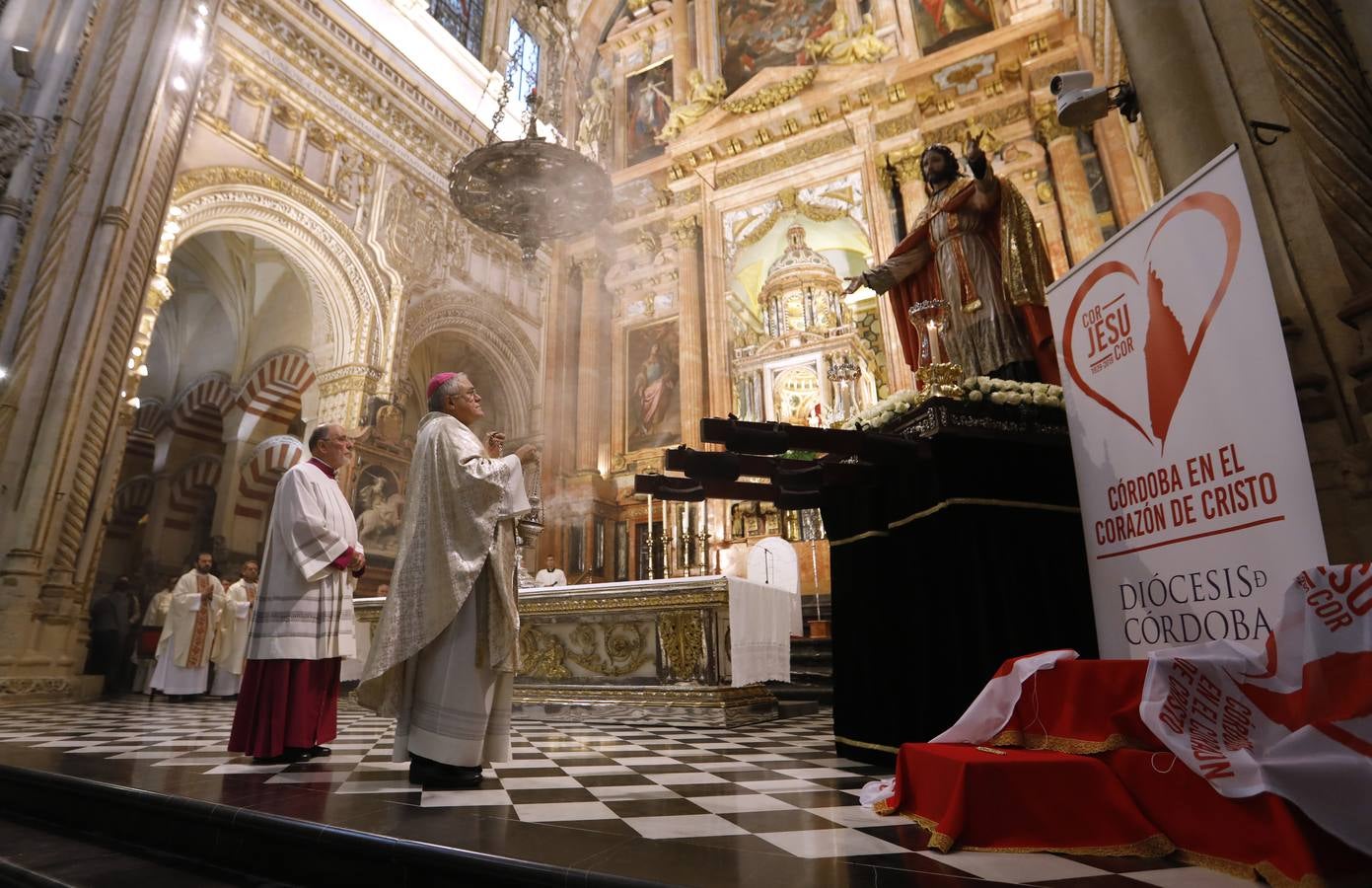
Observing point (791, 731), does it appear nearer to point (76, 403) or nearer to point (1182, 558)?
point (1182, 558)

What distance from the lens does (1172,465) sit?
2057mm

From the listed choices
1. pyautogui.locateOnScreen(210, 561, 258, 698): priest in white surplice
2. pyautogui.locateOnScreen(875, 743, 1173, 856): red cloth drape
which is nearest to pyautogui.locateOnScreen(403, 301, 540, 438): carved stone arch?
pyautogui.locateOnScreen(210, 561, 258, 698): priest in white surplice

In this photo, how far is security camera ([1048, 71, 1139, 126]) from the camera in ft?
10.5

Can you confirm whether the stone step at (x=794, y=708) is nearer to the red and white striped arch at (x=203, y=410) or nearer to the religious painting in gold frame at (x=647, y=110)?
the religious painting in gold frame at (x=647, y=110)

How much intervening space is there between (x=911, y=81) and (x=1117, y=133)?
3.25m

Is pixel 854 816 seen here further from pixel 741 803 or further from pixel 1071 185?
pixel 1071 185

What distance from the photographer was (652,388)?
12.9 meters

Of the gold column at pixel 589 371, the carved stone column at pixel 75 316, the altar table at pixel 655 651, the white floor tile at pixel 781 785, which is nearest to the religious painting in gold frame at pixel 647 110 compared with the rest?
the gold column at pixel 589 371

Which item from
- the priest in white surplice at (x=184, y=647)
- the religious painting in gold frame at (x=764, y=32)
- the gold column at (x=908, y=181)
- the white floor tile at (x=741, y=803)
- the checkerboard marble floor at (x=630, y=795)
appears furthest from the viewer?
the religious painting in gold frame at (x=764, y=32)

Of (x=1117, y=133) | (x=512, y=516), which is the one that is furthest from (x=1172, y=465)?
(x=1117, y=133)

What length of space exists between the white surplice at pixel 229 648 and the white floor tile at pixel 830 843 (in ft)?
28.3

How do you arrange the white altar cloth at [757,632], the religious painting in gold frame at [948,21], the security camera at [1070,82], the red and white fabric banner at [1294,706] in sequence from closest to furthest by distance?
the red and white fabric banner at [1294,706] → the security camera at [1070,82] → the white altar cloth at [757,632] → the religious painting in gold frame at [948,21]

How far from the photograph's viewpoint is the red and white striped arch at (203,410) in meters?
13.3

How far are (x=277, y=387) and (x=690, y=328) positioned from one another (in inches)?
291
